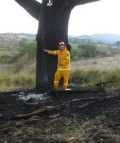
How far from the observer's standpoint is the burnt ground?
9.05 metres

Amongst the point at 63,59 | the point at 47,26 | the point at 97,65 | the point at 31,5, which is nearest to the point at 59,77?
the point at 63,59

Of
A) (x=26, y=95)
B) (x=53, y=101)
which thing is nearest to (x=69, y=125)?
(x=53, y=101)

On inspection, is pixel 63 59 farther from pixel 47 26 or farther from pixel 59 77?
pixel 47 26

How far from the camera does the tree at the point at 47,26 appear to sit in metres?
13.5

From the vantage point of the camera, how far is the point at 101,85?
583 inches

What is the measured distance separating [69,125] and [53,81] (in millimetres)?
4441

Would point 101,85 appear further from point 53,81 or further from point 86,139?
point 86,139

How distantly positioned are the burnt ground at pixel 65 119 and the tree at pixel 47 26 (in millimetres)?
881

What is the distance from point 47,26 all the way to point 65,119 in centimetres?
406

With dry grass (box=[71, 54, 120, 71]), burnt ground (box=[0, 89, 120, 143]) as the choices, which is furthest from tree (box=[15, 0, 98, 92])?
dry grass (box=[71, 54, 120, 71])

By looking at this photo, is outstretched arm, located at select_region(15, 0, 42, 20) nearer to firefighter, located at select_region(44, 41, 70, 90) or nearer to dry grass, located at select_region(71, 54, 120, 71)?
firefighter, located at select_region(44, 41, 70, 90)

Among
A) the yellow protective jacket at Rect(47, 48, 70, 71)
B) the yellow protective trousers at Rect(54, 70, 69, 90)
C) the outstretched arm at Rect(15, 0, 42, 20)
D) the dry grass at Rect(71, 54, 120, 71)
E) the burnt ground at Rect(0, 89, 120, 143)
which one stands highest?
the outstretched arm at Rect(15, 0, 42, 20)

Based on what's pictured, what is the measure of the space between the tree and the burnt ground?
0.88 m

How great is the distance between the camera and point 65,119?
1040 centimetres
